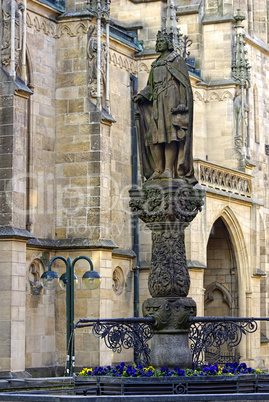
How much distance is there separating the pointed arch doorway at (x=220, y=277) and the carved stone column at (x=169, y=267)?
18.9 m

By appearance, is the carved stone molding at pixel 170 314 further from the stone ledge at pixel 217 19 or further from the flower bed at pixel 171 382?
the stone ledge at pixel 217 19

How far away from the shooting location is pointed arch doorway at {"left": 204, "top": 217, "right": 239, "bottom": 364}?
34.7 m

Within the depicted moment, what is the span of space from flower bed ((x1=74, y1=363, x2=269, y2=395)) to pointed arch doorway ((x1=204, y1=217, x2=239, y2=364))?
64.9 ft

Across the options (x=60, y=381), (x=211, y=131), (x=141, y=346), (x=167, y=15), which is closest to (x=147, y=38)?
(x=167, y=15)

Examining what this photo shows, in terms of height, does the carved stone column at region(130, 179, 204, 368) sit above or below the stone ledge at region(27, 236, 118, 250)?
below

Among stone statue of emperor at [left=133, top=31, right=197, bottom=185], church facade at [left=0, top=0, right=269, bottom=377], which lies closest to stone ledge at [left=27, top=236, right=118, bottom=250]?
church facade at [left=0, top=0, right=269, bottom=377]

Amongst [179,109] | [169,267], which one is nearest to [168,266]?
[169,267]

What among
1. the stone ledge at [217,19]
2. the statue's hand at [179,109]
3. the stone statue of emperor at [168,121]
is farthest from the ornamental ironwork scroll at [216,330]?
the stone ledge at [217,19]

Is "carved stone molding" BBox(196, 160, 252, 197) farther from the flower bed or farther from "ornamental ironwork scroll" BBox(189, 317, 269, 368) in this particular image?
the flower bed

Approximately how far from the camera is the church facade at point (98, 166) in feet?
78.5

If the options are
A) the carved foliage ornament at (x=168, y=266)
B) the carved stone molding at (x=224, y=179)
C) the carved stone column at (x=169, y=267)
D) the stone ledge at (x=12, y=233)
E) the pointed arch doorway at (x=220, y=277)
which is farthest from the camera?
the pointed arch doorway at (x=220, y=277)

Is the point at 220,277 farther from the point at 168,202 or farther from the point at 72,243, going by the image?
the point at 168,202

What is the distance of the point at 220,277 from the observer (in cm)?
3503

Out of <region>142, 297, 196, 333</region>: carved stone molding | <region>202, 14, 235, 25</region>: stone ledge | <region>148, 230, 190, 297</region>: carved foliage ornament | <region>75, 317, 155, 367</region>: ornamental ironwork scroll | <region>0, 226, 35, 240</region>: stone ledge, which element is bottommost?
A: <region>75, 317, 155, 367</region>: ornamental ironwork scroll
